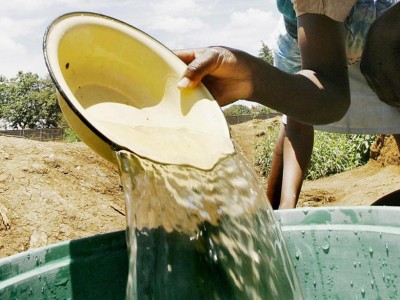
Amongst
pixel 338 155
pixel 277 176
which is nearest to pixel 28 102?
pixel 338 155

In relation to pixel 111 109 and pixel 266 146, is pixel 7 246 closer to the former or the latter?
pixel 111 109

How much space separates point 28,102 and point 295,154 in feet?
105

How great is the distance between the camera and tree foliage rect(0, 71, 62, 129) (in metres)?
30.3

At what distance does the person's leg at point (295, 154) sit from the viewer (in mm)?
2230

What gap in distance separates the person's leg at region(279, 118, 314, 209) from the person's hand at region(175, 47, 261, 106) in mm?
932

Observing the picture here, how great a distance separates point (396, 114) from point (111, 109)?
1.45m

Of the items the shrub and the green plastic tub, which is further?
the shrub

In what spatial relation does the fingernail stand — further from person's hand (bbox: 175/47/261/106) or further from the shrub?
the shrub

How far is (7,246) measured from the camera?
2660mm

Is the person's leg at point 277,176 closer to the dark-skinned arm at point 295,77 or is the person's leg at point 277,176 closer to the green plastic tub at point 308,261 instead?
the dark-skinned arm at point 295,77

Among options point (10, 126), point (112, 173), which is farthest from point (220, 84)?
point (10, 126)

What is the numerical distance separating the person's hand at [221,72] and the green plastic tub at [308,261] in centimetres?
33

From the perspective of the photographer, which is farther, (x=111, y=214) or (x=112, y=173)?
(x=112, y=173)

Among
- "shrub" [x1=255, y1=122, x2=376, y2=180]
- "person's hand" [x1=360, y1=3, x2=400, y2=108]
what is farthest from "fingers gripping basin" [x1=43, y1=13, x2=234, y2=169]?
"shrub" [x1=255, y1=122, x2=376, y2=180]
